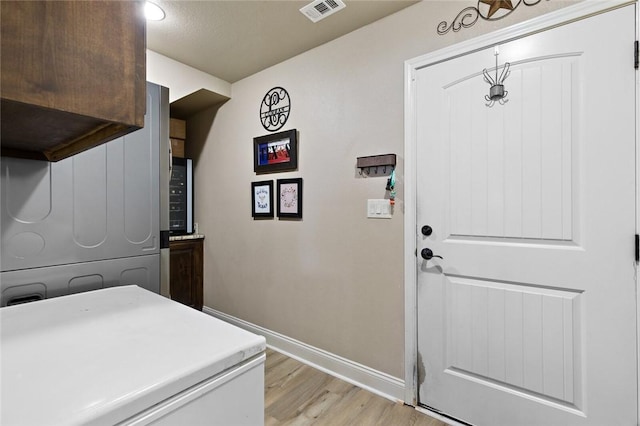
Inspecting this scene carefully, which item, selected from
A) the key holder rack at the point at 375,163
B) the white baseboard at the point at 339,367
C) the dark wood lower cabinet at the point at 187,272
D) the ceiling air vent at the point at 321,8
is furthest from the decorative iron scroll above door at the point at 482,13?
the dark wood lower cabinet at the point at 187,272

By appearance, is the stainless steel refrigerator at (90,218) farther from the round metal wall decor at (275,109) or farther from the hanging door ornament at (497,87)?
the hanging door ornament at (497,87)

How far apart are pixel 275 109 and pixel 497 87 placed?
169 cm

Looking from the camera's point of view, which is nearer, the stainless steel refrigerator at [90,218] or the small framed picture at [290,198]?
the stainless steel refrigerator at [90,218]

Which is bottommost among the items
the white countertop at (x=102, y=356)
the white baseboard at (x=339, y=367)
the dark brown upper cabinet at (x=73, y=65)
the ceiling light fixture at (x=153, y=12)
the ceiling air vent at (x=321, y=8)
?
the white baseboard at (x=339, y=367)

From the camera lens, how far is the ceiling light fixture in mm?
1871

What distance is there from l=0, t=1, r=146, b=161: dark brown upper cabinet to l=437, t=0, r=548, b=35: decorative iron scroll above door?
1664mm

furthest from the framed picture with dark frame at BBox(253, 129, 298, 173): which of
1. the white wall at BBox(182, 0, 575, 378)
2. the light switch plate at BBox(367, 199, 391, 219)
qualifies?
the light switch plate at BBox(367, 199, 391, 219)

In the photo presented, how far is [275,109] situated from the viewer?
2613 millimetres

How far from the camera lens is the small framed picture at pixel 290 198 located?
8.03ft

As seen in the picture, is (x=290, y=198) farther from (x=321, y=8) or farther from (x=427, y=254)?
(x=321, y=8)

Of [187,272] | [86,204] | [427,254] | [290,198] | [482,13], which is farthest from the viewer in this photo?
[187,272]

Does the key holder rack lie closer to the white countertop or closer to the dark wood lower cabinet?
the white countertop

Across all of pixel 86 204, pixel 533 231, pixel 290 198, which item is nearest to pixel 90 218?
pixel 86 204

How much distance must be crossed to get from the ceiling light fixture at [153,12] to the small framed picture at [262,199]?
1.35m
